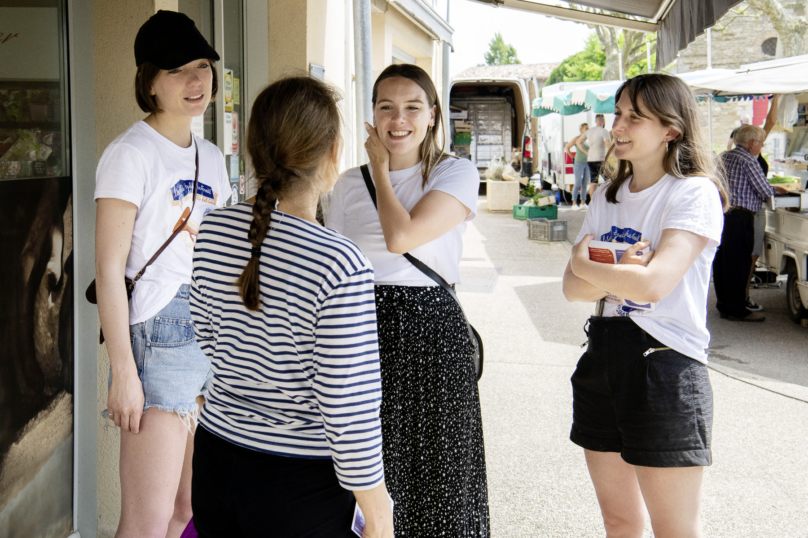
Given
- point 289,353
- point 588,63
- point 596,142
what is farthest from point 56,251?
point 588,63

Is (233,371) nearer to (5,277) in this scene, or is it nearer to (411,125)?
(411,125)

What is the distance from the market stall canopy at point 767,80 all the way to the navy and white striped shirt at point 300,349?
778 cm

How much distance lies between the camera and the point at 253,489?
4.95 feet

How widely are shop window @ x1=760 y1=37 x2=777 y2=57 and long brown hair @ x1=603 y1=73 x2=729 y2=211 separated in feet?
143

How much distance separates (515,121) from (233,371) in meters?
19.4

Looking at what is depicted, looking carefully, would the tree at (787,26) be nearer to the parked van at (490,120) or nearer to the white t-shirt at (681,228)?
the parked van at (490,120)

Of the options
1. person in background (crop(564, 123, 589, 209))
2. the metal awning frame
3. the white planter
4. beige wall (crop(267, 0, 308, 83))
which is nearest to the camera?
beige wall (crop(267, 0, 308, 83))

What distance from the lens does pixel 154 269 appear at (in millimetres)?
2115

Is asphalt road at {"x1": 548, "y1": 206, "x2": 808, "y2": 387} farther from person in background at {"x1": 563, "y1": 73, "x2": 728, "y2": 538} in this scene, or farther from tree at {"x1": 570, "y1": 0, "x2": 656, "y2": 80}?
tree at {"x1": 570, "y1": 0, "x2": 656, "y2": 80}

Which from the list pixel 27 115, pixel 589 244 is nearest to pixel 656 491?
pixel 589 244

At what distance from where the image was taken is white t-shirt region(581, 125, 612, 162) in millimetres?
16016

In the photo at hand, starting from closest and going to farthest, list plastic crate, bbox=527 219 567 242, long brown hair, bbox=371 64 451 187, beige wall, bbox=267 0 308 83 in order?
long brown hair, bbox=371 64 451 187, beige wall, bbox=267 0 308 83, plastic crate, bbox=527 219 567 242

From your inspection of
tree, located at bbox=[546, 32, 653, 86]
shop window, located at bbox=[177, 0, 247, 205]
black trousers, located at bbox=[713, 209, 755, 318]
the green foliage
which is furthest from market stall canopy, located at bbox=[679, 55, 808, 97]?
the green foliage

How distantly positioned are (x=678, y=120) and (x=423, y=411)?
3.86ft
